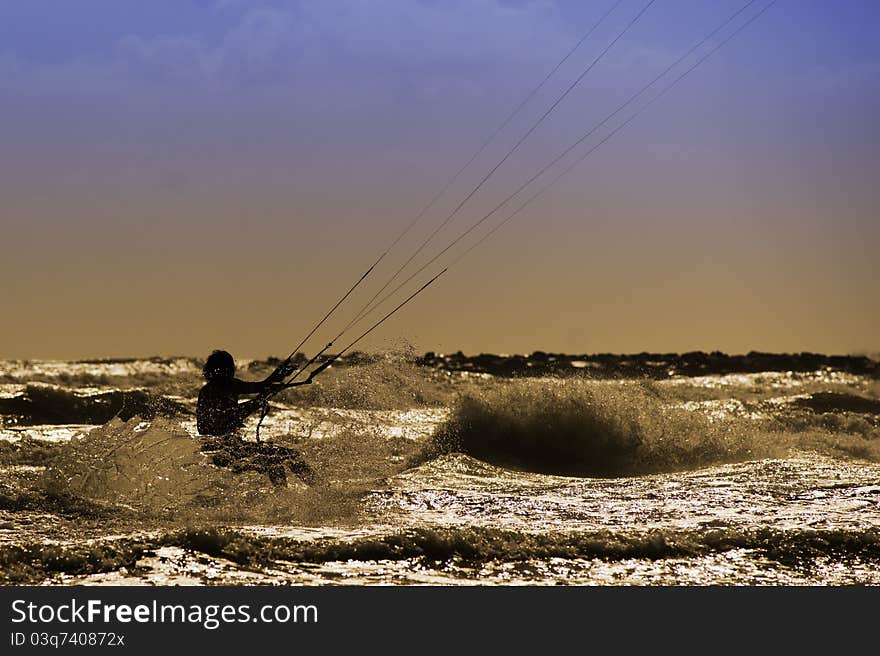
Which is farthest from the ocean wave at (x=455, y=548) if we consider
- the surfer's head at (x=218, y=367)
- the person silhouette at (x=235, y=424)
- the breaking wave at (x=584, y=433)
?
the breaking wave at (x=584, y=433)

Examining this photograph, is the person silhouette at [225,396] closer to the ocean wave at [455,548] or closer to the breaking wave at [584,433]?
the breaking wave at [584,433]

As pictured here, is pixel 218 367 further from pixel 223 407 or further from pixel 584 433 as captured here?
pixel 584 433

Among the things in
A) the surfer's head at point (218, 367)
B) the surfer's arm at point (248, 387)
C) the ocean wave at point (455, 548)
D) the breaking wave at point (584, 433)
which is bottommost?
the ocean wave at point (455, 548)

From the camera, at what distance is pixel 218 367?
39.0ft

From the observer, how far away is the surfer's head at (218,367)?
38.9ft

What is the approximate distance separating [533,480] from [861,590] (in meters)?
5.90

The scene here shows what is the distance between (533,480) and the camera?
12508mm

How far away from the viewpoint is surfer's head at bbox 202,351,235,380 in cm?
1186

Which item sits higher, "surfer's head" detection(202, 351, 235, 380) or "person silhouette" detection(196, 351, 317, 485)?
"surfer's head" detection(202, 351, 235, 380)

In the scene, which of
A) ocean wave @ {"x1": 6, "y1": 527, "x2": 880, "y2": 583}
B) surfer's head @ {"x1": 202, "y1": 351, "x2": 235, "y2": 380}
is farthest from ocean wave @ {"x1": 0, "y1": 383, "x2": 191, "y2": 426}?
ocean wave @ {"x1": 6, "y1": 527, "x2": 880, "y2": 583}

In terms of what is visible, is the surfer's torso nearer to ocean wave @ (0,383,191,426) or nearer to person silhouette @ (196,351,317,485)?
person silhouette @ (196,351,317,485)

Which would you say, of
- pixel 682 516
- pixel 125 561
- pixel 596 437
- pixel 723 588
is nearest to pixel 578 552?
pixel 723 588

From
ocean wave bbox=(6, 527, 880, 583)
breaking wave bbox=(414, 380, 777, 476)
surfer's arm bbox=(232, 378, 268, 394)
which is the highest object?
surfer's arm bbox=(232, 378, 268, 394)

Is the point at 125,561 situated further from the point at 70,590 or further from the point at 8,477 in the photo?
the point at 8,477
